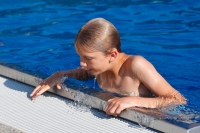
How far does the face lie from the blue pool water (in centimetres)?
132

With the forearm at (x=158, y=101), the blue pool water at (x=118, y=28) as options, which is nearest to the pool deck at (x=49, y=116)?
the forearm at (x=158, y=101)

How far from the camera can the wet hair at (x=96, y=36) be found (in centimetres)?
411

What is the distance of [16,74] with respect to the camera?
4.75 metres

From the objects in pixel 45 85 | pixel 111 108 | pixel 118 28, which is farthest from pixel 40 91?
pixel 118 28

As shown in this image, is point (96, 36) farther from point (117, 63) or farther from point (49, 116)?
point (49, 116)

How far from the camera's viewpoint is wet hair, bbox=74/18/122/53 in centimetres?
411

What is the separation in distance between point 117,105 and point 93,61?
49 cm

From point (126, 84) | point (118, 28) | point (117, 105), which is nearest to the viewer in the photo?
point (117, 105)

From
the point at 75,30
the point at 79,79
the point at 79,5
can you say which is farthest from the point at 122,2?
the point at 79,79

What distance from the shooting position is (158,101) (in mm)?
4090

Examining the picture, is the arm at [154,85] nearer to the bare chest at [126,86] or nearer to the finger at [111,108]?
the bare chest at [126,86]

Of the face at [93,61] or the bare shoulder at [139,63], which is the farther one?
the bare shoulder at [139,63]

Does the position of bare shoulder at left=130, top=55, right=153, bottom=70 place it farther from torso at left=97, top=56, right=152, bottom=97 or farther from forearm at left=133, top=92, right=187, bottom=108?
forearm at left=133, top=92, right=187, bottom=108

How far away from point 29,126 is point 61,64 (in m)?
2.54
